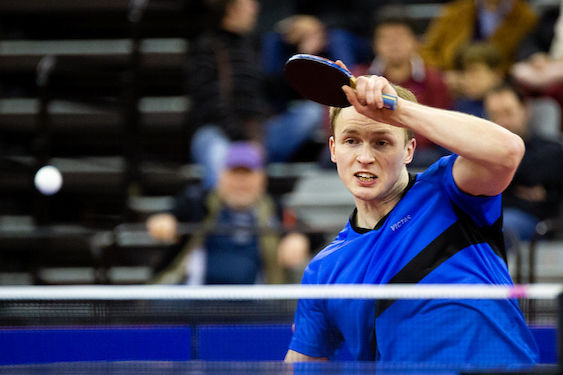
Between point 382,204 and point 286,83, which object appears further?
point 286,83

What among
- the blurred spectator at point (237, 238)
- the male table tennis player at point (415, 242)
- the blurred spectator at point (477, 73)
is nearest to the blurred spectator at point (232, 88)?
the blurred spectator at point (237, 238)

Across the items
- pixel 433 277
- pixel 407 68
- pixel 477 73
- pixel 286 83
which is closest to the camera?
pixel 433 277

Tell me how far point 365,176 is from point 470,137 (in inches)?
15.6

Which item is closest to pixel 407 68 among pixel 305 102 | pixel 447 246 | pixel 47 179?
pixel 305 102

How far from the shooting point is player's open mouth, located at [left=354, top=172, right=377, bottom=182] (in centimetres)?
240

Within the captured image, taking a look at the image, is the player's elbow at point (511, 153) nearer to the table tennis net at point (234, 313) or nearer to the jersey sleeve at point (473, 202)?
the jersey sleeve at point (473, 202)

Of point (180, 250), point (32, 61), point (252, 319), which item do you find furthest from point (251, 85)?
point (252, 319)

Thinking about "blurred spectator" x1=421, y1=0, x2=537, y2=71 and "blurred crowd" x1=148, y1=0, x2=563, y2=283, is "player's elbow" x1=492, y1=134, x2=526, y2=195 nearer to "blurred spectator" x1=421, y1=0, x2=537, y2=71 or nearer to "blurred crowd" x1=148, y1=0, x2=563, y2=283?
"blurred crowd" x1=148, y1=0, x2=563, y2=283

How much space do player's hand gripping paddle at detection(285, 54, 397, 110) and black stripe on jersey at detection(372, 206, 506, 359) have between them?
1.38 feet

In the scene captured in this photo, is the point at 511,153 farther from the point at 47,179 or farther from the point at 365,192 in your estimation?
the point at 47,179

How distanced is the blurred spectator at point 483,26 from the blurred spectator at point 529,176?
37.5 inches

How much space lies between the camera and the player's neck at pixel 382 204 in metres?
2.48

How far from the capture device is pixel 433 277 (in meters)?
2.36

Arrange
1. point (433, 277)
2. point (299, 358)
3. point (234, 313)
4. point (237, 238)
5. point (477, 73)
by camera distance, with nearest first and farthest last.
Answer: point (433, 277) < point (299, 358) < point (234, 313) < point (237, 238) < point (477, 73)
